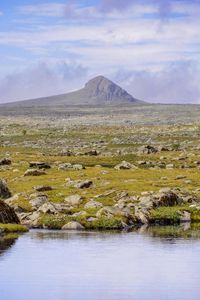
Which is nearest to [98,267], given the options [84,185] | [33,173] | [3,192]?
[3,192]

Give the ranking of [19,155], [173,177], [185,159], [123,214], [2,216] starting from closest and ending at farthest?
[2,216]
[123,214]
[173,177]
[185,159]
[19,155]

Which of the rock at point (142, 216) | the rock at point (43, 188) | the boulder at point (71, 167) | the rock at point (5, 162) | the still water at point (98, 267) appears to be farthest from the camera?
the rock at point (5, 162)

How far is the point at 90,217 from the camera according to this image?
7844 cm

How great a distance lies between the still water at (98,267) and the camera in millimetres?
47344

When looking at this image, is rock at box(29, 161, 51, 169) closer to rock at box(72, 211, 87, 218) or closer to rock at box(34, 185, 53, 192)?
rock at box(34, 185, 53, 192)

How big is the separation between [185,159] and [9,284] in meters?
106

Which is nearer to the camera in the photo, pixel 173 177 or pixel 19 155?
pixel 173 177

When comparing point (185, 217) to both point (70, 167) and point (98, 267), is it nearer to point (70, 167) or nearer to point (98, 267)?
point (98, 267)

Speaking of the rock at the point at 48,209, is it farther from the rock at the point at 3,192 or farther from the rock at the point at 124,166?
the rock at the point at 124,166

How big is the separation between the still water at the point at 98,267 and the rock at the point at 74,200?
14569mm

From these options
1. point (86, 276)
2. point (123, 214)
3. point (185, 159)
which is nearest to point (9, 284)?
point (86, 276)

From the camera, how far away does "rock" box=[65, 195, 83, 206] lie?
87.2 meters

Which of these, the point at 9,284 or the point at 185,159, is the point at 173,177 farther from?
the point at 9,284

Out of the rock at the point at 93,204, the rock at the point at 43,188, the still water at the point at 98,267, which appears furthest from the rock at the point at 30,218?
the rock at the point at 43,188
